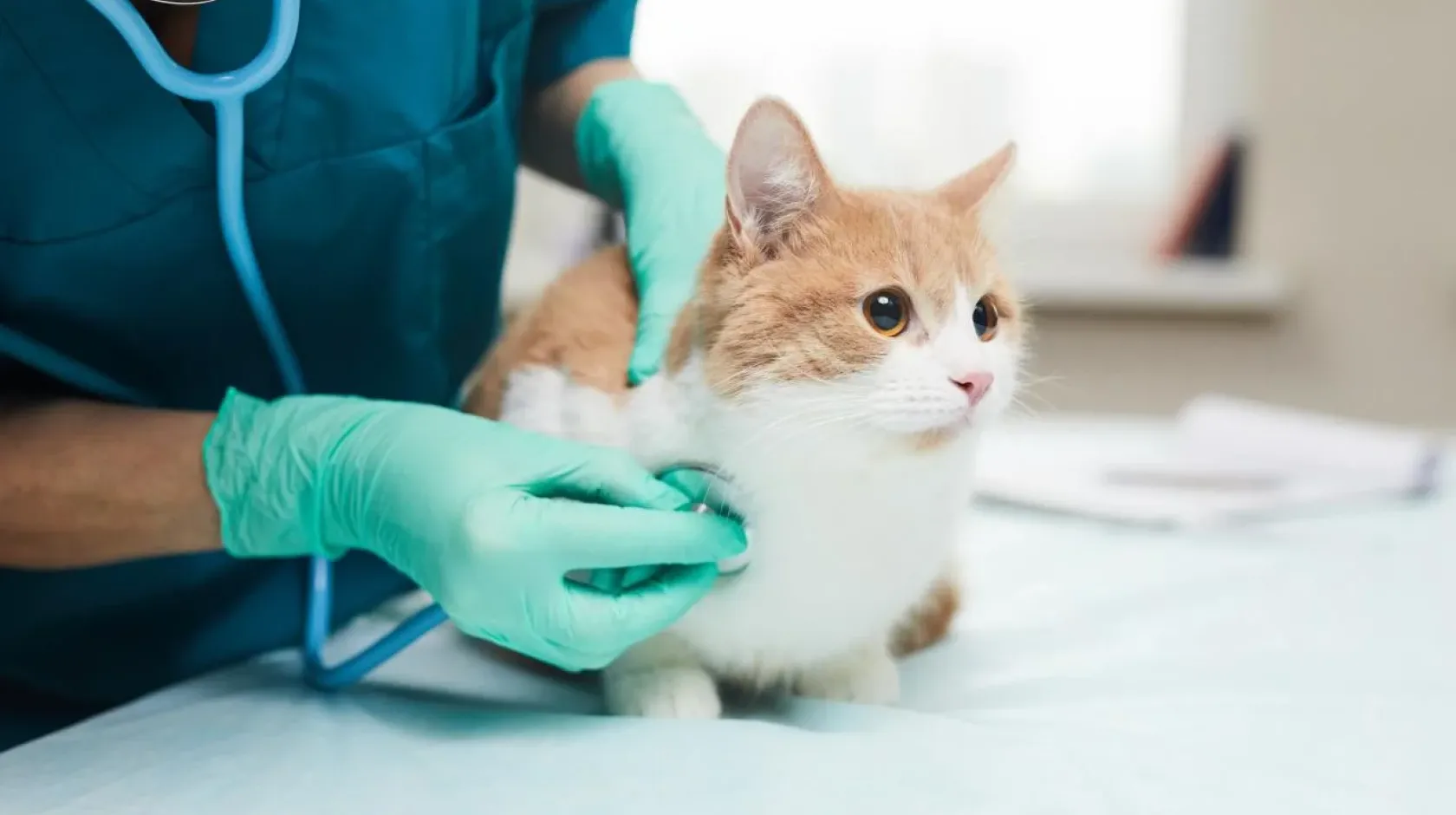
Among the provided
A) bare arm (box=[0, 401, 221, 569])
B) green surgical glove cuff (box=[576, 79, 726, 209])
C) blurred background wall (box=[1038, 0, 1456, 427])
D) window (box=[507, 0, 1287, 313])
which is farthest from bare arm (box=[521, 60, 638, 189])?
blurred background wall (box=[1038, 0, 1456, 427])

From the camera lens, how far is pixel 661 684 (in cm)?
76

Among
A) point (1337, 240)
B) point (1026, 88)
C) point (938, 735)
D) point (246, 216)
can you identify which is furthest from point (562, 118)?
point (1337, 240)

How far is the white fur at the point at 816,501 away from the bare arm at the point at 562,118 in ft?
1.33

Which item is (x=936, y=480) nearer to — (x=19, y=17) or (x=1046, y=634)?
(x=1046, y=634)

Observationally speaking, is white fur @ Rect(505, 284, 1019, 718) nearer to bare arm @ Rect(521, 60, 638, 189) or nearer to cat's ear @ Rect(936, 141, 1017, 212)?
cat's ear @ Rect(936, 141, 1017, 212)

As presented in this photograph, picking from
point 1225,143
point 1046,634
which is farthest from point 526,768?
point 1225,143

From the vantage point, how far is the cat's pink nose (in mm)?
662

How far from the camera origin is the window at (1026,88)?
222cm

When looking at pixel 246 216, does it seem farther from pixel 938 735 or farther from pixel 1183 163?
pixel 1183 163

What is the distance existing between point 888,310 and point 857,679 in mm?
277

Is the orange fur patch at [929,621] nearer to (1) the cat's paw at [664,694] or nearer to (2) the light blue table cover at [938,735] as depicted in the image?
(2) the light blue table cover at [938,735]

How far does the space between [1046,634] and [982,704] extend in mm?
174

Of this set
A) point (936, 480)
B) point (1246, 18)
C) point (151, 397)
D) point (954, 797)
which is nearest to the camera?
point (954, 797)

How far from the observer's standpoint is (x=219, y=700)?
761 mm
